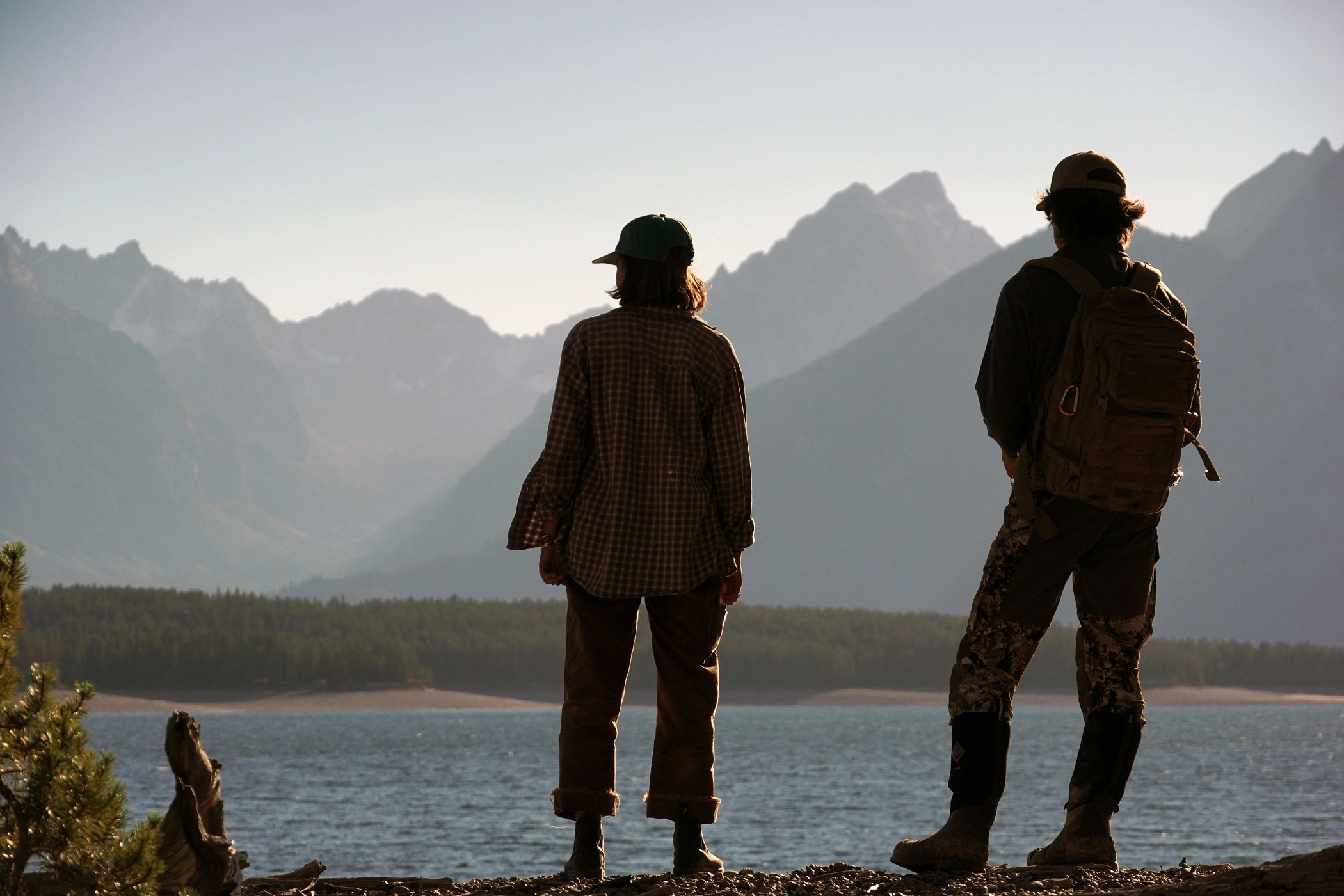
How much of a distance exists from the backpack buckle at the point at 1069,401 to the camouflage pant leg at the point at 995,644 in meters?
0.49

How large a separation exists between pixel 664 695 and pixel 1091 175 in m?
3.27

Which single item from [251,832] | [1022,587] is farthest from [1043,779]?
[1022,587]

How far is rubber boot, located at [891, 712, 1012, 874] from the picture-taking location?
6766mm

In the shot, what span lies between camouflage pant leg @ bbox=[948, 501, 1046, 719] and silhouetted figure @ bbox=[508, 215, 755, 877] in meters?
1.14

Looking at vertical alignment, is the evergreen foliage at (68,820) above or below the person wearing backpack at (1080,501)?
below

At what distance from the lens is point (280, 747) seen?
410 ft

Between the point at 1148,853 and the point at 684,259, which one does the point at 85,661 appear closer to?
the point at 1148,853

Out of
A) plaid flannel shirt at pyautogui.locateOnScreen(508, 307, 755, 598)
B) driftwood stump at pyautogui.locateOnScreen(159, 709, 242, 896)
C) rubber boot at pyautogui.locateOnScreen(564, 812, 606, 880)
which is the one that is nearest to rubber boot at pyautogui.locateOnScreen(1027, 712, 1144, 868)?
plaid flannel shirt at pyautogui.locateOnScreen(508, 307, 755, 598)

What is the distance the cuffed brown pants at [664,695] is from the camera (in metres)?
7.20

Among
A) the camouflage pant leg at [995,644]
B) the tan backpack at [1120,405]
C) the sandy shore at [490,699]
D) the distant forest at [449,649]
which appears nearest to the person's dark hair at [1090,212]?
the tan backpack at [1120,405]

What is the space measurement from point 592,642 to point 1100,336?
110 inches

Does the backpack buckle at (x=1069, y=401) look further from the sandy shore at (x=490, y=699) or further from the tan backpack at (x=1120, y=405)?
the sandy shore at (x=490, y=699)

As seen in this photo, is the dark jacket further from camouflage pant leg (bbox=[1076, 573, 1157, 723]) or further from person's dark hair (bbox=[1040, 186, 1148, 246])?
camouflage pant leg (bbox=[1076, 573, 1157, 723])

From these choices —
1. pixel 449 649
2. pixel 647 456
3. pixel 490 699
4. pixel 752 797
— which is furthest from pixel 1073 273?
pixel 449 649
